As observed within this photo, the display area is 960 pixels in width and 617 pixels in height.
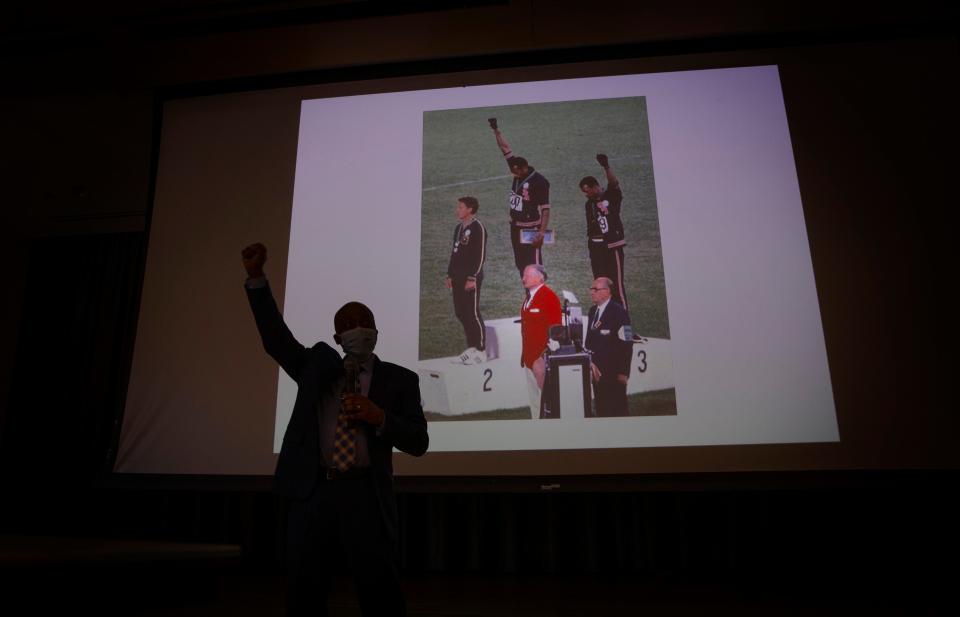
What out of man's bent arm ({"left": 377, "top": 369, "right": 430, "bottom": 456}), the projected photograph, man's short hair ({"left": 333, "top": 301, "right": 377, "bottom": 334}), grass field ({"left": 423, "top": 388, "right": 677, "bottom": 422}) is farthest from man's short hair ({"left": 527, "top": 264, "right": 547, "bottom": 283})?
man's short hair ({"left": 333, "top": 301, "right": 377, "bottom": 334})

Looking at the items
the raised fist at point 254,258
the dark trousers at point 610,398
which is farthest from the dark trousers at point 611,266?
the raised fist at point 254,258

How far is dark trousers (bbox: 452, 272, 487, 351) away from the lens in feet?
11.2

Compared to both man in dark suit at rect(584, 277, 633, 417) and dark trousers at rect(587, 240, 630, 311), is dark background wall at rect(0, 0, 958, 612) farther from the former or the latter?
dark trousers at rect(587, 240, 630, 311)

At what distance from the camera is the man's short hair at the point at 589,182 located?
360cm

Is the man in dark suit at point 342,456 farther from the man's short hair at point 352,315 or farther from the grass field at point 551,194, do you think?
the grass field at point 551,194

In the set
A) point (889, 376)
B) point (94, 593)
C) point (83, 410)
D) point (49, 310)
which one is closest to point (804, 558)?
point (889, 376)

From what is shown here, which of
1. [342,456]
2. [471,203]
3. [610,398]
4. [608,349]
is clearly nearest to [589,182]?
[471,203]

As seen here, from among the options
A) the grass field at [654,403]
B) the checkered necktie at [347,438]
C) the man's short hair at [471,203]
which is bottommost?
the checkered necktie at [347,438]

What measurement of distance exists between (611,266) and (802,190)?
3.70 feet

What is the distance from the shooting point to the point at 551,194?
142 inches

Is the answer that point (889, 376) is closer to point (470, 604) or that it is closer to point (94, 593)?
point (470, 604)

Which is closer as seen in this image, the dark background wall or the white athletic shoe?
the dark background wall

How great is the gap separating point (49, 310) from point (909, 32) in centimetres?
679

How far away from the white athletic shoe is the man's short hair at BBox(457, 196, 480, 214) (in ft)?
2.62
